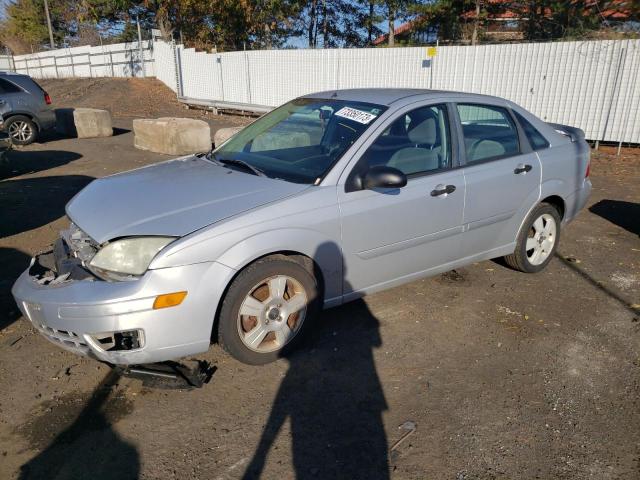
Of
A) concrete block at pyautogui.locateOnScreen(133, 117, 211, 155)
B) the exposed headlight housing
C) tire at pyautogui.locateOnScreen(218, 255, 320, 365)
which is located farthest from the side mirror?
concrete block at pyautogui.locateOnScreen(133, 117, 211, 155)

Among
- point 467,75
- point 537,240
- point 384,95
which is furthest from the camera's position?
point 467,75

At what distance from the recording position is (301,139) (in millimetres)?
4113

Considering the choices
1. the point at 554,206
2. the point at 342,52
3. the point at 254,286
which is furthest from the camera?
the point at 342,52

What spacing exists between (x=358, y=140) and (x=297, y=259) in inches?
38.3

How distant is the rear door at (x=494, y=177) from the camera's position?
4.09m

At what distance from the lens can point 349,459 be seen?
2566 millimetres

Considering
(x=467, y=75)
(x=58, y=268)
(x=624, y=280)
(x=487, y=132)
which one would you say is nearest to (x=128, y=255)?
(x=58, y=268)

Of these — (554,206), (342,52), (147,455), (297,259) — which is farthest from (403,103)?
(342,52)

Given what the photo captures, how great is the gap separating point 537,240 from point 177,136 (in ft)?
25.0

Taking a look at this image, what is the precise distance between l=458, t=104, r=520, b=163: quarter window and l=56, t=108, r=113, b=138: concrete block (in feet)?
37.8

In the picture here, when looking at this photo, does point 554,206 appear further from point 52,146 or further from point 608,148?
point 52,146

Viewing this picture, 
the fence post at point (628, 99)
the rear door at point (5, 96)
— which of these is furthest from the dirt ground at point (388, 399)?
the rear door at point (5, 96)

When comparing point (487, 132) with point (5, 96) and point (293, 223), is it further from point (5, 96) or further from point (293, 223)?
point (5, 96)

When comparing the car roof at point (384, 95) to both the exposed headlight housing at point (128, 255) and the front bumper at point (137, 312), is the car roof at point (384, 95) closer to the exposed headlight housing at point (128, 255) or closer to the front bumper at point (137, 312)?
the front bumper at point (137, 312)
